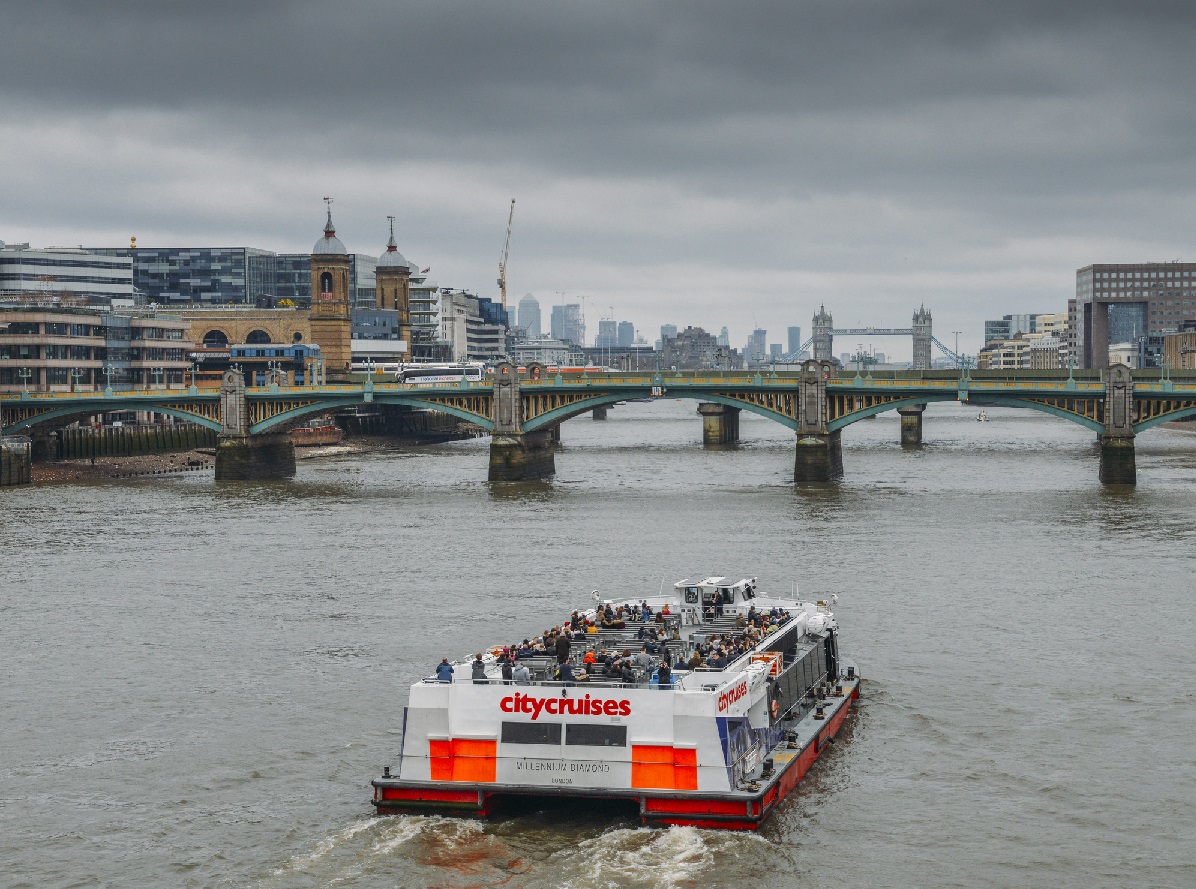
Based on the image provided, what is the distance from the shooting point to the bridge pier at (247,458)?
12175 centimetres

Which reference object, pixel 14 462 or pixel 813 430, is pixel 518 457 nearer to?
pixel 813 430

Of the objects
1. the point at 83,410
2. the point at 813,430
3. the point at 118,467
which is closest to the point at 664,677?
the point at 813,430

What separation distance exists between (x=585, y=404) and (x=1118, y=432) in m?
38.5

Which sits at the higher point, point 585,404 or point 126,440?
point 585,404

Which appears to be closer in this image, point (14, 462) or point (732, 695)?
point (732, 695)

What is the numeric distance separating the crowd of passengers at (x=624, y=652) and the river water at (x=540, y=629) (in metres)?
3.09

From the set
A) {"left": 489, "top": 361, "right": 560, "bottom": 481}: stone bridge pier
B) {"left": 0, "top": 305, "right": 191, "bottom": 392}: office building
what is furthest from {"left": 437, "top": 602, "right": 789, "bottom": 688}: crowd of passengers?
{"left": 0, "top": 305, "right": 191, "bottom": 392}: office building

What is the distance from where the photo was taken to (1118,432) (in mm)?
106938

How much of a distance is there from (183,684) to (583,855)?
1933 centimetres

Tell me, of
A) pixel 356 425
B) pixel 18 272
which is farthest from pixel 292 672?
pixel 18 272

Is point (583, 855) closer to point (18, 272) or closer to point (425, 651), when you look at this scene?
point (425, 651)

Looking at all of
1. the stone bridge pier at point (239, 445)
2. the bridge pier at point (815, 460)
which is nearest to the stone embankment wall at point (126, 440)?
the stone bridge pier at point (239, 445)

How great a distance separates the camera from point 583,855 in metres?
31.6

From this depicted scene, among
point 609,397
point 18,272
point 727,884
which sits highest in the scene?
point 18,272
